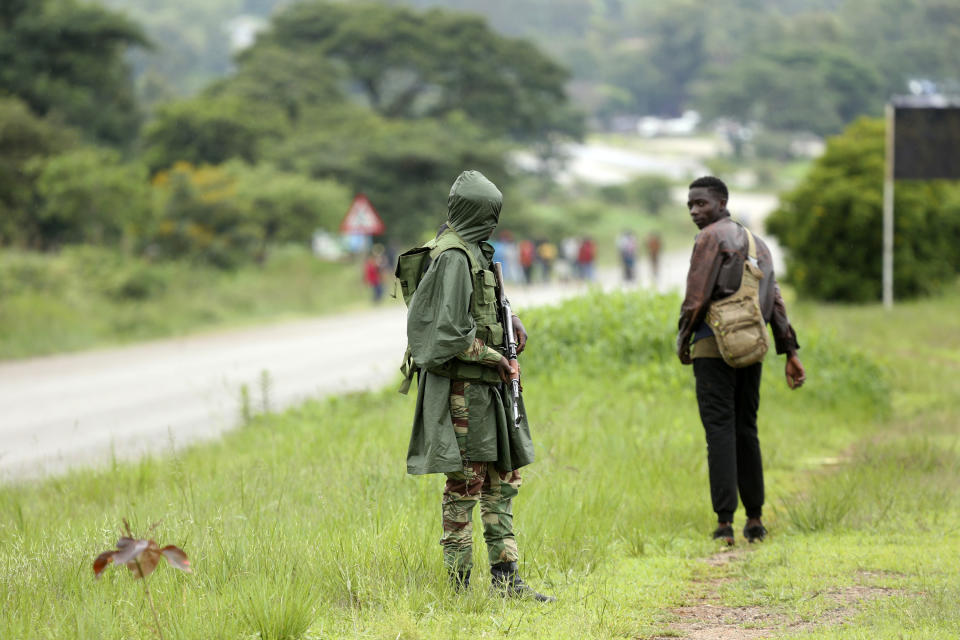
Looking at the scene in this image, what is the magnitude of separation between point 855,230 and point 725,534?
16.8m

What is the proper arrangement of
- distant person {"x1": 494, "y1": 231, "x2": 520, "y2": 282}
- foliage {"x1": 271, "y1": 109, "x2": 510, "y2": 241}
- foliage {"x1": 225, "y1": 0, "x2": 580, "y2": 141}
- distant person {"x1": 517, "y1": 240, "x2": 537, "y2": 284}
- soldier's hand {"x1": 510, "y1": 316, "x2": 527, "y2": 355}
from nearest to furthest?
soldier's hand {"x1": 510, "y1": 316, "x2": 527, "y2": 355}, distant person {"x1": 494, "y1": 231, "x2": 520, "y2": 282}, distant person {"x1": 517, "y1": 240, "x2": 537, "y2": 284}, foliage {"x1": 271, "y1": 109, "x2": 510, "y2": 241}, foliage {"x1": 225, "y1": 0, "x2": 580, "y2": 141}

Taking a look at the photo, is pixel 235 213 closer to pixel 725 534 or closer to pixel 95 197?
pixel 95 197

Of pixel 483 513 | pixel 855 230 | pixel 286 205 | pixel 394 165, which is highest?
pixel 394 165

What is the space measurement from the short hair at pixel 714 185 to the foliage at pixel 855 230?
15999 millimetres

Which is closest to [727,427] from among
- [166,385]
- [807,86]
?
[166,385]

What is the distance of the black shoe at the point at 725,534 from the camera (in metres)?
6.76

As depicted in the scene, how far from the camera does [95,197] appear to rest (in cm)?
2792

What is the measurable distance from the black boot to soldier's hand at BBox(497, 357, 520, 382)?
0.81 meters

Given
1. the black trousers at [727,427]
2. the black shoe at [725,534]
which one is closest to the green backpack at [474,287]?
the black trousers at [727,427]

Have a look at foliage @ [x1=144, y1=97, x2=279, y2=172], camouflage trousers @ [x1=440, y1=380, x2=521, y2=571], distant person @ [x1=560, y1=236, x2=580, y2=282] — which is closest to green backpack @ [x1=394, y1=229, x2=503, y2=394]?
camouflage trousers @ [x1=440, y1=380, x2=521, y2=571]

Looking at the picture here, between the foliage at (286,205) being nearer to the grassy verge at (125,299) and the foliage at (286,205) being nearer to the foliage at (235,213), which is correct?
the foliage at (235,213)

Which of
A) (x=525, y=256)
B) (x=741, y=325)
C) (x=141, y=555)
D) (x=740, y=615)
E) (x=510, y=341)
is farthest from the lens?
(x=525, y=256)

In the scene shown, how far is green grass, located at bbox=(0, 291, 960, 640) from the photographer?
15.9 feet

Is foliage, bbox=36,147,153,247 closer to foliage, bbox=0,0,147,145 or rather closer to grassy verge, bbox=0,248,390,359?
grassy verge, bbox=0,248,390,359
